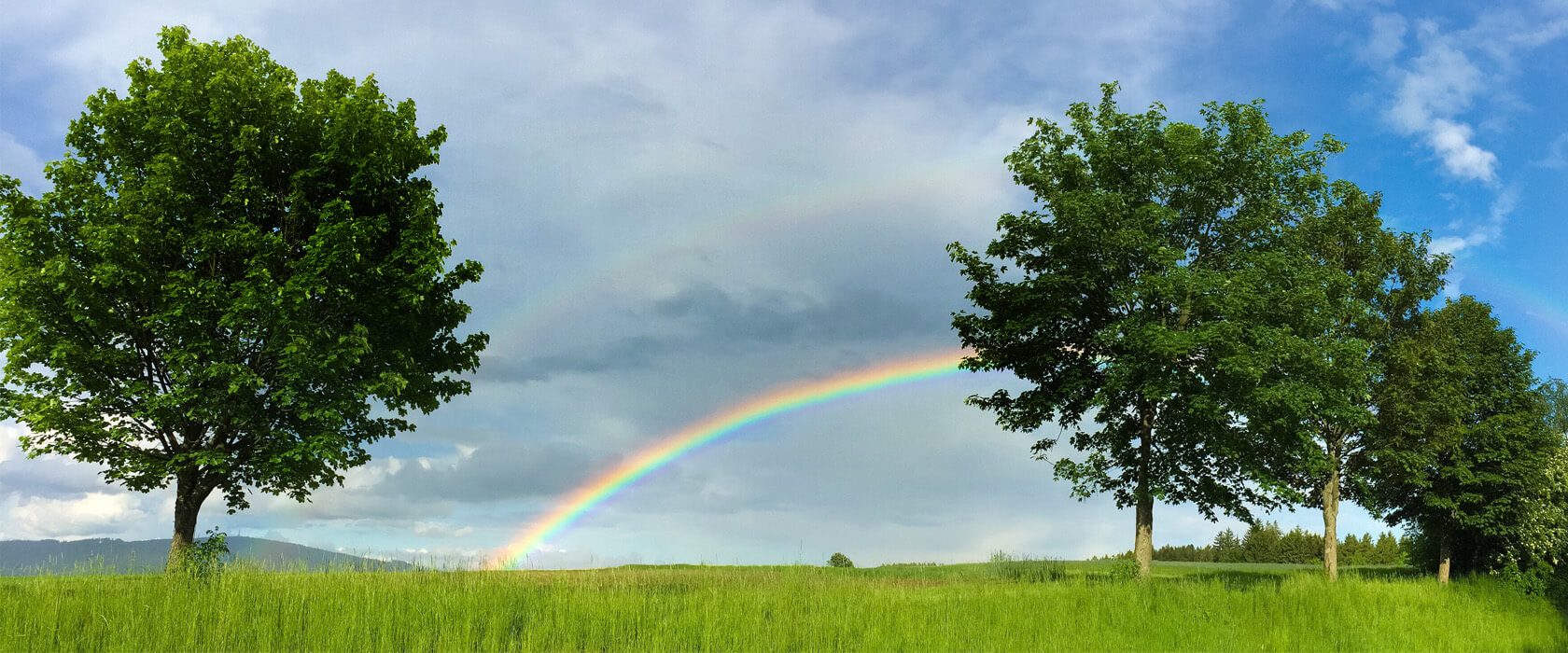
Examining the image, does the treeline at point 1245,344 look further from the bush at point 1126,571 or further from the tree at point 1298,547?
→ the tree at point 1298,547

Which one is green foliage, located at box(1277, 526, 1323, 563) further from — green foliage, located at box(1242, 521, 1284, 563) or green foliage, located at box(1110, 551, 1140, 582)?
green foliage, located at box(1110, 551, 1140, 582)

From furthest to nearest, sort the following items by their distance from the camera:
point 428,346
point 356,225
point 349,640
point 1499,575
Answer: point 1499,575
point 428,346
point 356,225
point 349,640

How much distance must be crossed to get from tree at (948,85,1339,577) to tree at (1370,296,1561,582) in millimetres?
9608

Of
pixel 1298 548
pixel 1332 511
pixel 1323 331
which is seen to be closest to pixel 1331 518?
pixel 1332 511

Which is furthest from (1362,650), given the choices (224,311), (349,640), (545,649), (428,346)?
(224,311)

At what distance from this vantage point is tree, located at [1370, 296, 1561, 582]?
1222 inches

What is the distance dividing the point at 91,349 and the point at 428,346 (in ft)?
22.8

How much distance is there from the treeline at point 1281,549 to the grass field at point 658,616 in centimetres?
5442

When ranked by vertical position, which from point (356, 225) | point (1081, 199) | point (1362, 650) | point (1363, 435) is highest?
point (1081, 199)

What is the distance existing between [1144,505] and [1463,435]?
1643 centimetres

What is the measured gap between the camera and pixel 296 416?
20.0 metres

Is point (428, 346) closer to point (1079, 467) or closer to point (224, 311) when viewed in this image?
point (224, 311)

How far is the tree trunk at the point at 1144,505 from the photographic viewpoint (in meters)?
24.4

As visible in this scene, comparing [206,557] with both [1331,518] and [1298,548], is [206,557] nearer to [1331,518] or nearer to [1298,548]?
[1331,518]
